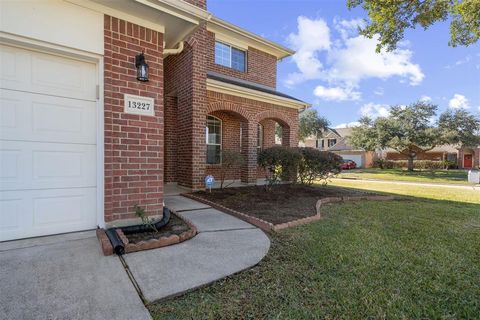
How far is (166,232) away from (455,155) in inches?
1925

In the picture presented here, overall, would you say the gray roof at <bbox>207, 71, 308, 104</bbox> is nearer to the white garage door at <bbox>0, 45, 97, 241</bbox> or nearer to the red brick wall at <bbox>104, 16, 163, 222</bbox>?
the red brick wall at <bbox>104, 16, 163, 222</bbox>

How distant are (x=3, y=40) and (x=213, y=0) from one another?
23.8 ft

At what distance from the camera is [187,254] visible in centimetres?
304

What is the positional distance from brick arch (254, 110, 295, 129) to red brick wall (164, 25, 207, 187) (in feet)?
8.93

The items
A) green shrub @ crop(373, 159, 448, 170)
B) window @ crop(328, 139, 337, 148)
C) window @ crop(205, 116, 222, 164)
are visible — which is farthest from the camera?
window @ crop(328, 139, 337, 148)

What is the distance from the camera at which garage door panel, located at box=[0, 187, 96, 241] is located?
3.12m

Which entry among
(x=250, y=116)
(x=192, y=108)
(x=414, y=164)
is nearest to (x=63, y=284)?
(x=192, y=108)

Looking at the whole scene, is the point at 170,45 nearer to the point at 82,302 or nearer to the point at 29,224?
the point at 29,224

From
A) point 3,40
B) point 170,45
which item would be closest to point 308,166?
point 170,45

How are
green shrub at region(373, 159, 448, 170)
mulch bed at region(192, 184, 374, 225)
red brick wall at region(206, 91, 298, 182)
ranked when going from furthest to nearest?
green shrub at region(373, 159, 448, 170) → red brick wall at region(206, 91, 298, 182) → mulch bed at region(192, 184, 374, 225)

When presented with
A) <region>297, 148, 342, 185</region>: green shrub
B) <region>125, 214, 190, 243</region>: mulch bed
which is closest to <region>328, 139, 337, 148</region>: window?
<region>297, 148, 342, 185</region>: green shrub

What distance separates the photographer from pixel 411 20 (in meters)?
8.66

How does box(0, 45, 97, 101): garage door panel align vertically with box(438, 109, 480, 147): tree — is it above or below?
below

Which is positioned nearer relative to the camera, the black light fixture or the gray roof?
the black light fixture
